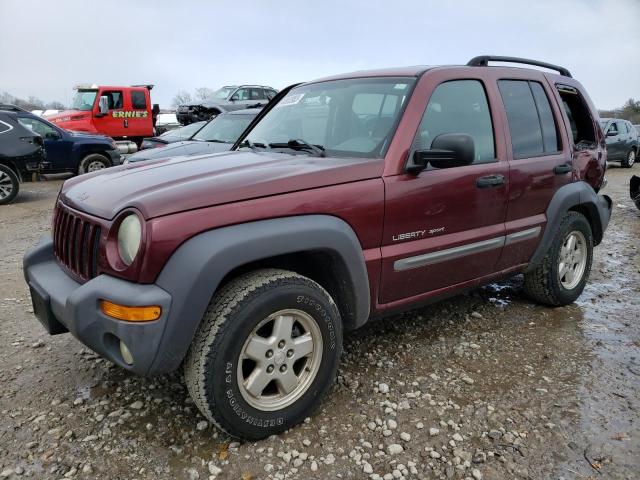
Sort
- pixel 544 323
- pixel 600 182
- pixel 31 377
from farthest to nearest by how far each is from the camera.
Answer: pixel 600 182
pixel 544 323
pixel 31 377

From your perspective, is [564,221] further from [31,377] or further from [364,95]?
[31,377]

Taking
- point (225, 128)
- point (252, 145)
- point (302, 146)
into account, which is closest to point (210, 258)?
point (302, 146)

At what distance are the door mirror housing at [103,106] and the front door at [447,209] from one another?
44.2ft

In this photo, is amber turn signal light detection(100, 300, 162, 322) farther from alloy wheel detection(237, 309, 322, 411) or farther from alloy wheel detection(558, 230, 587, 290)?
alloy wheel detection(558, 230, 587, 290)

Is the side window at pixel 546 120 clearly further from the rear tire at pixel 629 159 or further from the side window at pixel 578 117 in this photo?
the rear tire at pixel 629 159

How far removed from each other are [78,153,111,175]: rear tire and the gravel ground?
840 cm

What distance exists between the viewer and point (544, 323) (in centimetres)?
384

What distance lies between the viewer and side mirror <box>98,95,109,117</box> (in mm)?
14375

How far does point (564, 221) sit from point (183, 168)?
285 centimetres

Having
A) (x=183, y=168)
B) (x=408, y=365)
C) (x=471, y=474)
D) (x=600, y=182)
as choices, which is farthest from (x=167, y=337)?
(x=600, y=182)

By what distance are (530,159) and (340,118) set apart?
4.47 feet

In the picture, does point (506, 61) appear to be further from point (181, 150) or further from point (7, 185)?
point (7, 185)

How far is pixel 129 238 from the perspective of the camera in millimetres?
2168

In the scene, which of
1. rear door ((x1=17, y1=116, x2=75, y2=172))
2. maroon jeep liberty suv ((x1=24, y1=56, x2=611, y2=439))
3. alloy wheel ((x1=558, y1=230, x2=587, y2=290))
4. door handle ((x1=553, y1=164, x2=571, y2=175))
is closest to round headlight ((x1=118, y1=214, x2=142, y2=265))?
maroon jeep liberty suv ((x1=24, y1=56, x2=611, y2=439))
